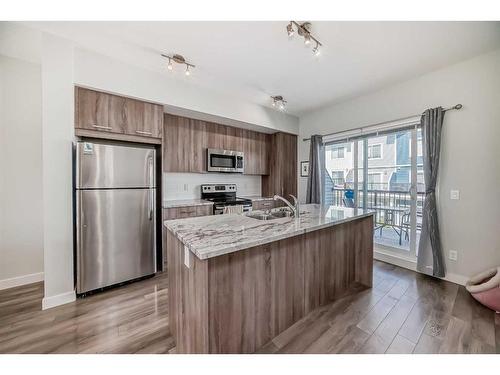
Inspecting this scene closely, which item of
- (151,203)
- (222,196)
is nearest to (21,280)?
(151,203)

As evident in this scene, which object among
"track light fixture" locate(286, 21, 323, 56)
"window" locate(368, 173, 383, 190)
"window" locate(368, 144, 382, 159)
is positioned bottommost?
"window" locate(368, 173, 383, 190)

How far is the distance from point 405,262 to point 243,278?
115 inches

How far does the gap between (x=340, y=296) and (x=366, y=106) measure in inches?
117

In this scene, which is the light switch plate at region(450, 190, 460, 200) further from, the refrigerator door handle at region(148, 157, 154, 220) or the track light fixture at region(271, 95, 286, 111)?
the refrigerator door handle at region(148, 157, 154, 220)

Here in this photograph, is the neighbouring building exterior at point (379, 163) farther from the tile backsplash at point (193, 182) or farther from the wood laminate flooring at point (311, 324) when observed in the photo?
the tile backsplash at point (193, 182)

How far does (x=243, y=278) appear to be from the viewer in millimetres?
1371

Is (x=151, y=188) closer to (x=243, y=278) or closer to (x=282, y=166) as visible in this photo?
(x=243, y=278)

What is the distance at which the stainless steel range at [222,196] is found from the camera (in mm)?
3557

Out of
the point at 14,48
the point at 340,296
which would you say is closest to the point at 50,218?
the point at 14,48

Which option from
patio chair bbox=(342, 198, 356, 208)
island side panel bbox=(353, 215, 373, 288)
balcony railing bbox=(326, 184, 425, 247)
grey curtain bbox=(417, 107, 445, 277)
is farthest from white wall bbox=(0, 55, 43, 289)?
grey curtain bbox=(417, 107, 445, 277)

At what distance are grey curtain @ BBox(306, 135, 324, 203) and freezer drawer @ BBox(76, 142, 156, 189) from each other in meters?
2.85

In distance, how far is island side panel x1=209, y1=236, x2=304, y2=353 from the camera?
4.11ft

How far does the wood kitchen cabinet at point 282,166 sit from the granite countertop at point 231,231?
2.50 meters
